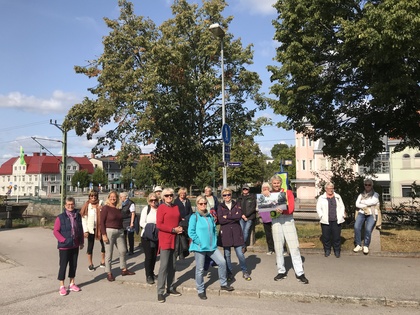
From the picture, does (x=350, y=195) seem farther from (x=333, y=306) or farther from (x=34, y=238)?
(x=34, y=238)

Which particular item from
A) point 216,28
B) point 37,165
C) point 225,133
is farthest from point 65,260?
point 37,165

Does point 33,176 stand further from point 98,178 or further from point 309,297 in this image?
point 309,297

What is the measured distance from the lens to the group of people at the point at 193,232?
589 centimetres

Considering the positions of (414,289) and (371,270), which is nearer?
(414,289)

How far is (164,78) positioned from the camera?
18.2 m

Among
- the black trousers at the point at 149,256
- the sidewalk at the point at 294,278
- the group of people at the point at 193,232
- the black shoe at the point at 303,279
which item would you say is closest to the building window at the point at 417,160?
the group of people at the point at 193,232

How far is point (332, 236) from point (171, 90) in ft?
42.3

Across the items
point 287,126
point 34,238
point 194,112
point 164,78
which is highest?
point 164,78

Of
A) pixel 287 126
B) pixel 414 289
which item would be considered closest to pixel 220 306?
pixel 414 289

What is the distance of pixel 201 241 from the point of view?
5.85 metres

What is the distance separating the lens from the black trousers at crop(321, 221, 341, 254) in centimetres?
846

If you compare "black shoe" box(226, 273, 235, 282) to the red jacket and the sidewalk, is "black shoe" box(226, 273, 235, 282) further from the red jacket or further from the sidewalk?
the red jacket

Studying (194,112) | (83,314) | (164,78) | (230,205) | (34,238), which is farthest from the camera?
(194,112)

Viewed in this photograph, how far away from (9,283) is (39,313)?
7.79 feet
